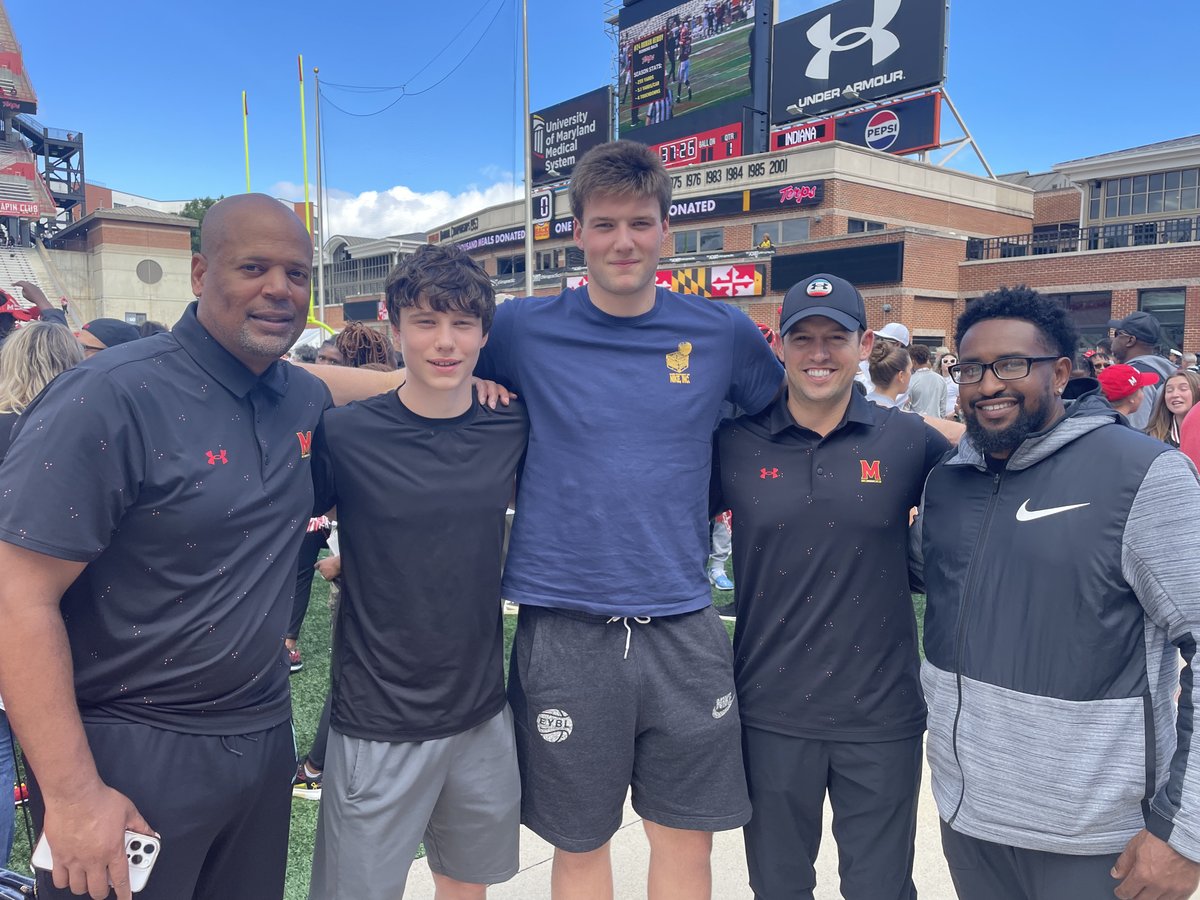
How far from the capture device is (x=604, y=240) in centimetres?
267

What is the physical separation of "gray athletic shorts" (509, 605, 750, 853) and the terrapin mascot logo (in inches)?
29.9

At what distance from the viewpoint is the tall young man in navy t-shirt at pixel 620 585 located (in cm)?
251

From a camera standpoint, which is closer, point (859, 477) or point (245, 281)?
point (245, 281)

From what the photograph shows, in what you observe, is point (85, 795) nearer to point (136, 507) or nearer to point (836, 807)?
point (136, 507)

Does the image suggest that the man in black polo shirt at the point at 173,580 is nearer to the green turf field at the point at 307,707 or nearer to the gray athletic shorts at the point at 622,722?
the gray athletic shorts at the point at 622,722

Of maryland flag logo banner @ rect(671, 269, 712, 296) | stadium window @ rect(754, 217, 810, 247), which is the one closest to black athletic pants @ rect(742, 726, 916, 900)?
maryland flag logo banner @ rect(671, 269, 712, 296)

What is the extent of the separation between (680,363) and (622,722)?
1.15 metres

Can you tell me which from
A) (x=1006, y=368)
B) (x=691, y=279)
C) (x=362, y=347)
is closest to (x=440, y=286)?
(x=1006, y=368)

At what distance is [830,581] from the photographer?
2520 mm

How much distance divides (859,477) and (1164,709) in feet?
3.17

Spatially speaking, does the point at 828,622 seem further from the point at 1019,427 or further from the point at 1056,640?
the point at 1019,427

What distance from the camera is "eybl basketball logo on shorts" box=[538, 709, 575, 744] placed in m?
2.52

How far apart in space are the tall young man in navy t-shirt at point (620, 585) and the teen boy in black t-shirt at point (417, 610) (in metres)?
0.14

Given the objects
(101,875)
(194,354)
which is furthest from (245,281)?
(101,875)
